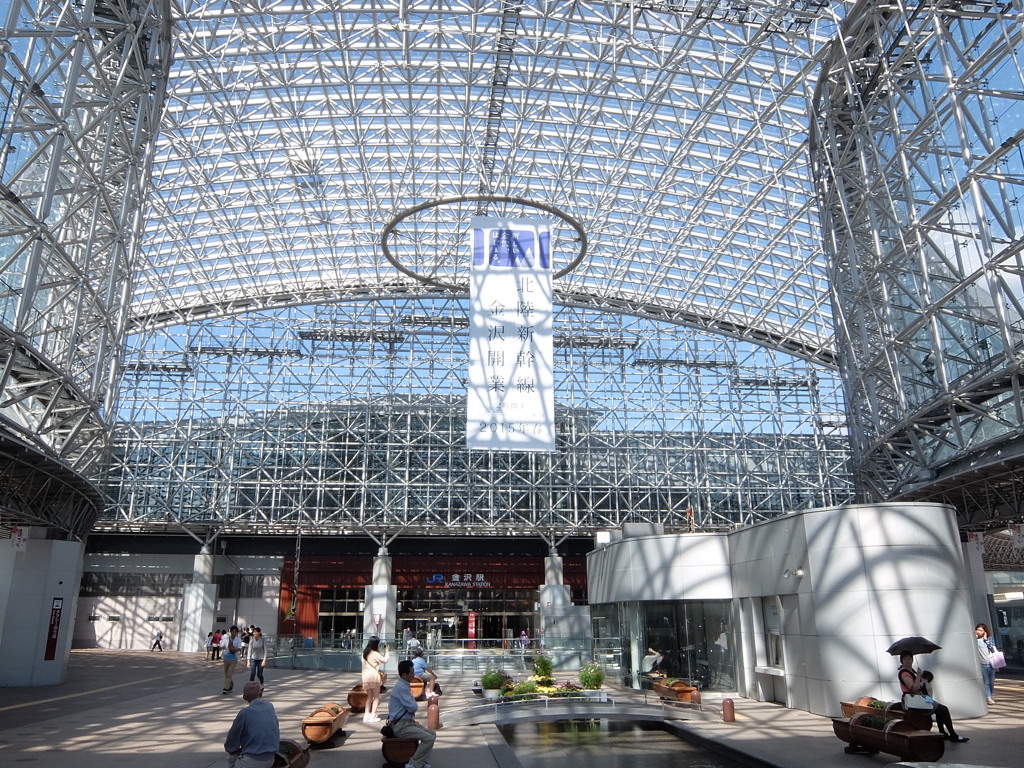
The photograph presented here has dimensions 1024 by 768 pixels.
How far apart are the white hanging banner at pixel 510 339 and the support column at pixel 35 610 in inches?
478

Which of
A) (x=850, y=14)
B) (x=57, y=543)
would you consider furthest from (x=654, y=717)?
(x=850, y=14)

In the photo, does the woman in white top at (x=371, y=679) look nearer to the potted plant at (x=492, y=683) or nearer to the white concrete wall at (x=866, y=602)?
the potted plant at (x=492, y=683)

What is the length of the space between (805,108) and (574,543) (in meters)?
26.4

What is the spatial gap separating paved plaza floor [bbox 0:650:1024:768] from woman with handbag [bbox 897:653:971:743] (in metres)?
0.28

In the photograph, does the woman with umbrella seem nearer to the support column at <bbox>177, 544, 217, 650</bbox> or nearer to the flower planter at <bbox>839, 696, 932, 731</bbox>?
the flower planter at <bbox>839, 696, 932, 731</bbox>

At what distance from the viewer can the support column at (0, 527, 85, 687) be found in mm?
20328

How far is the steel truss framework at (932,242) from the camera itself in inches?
679

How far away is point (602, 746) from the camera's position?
12.5 m

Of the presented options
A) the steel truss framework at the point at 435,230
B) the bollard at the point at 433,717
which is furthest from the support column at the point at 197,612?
the bollard at the point at 433,717

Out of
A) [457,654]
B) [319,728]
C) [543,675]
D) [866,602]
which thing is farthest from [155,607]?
[866,602]

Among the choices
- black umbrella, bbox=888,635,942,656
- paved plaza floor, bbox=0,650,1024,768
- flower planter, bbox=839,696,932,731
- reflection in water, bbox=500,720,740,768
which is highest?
black umbrella, bbox=888,635,942,656

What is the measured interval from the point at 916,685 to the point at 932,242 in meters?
12.2

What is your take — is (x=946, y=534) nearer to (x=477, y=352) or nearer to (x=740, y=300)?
(x=477, y=352)

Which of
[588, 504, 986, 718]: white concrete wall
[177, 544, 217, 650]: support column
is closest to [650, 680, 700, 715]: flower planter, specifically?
[588, 504, 986, 718]: white concrete wall
